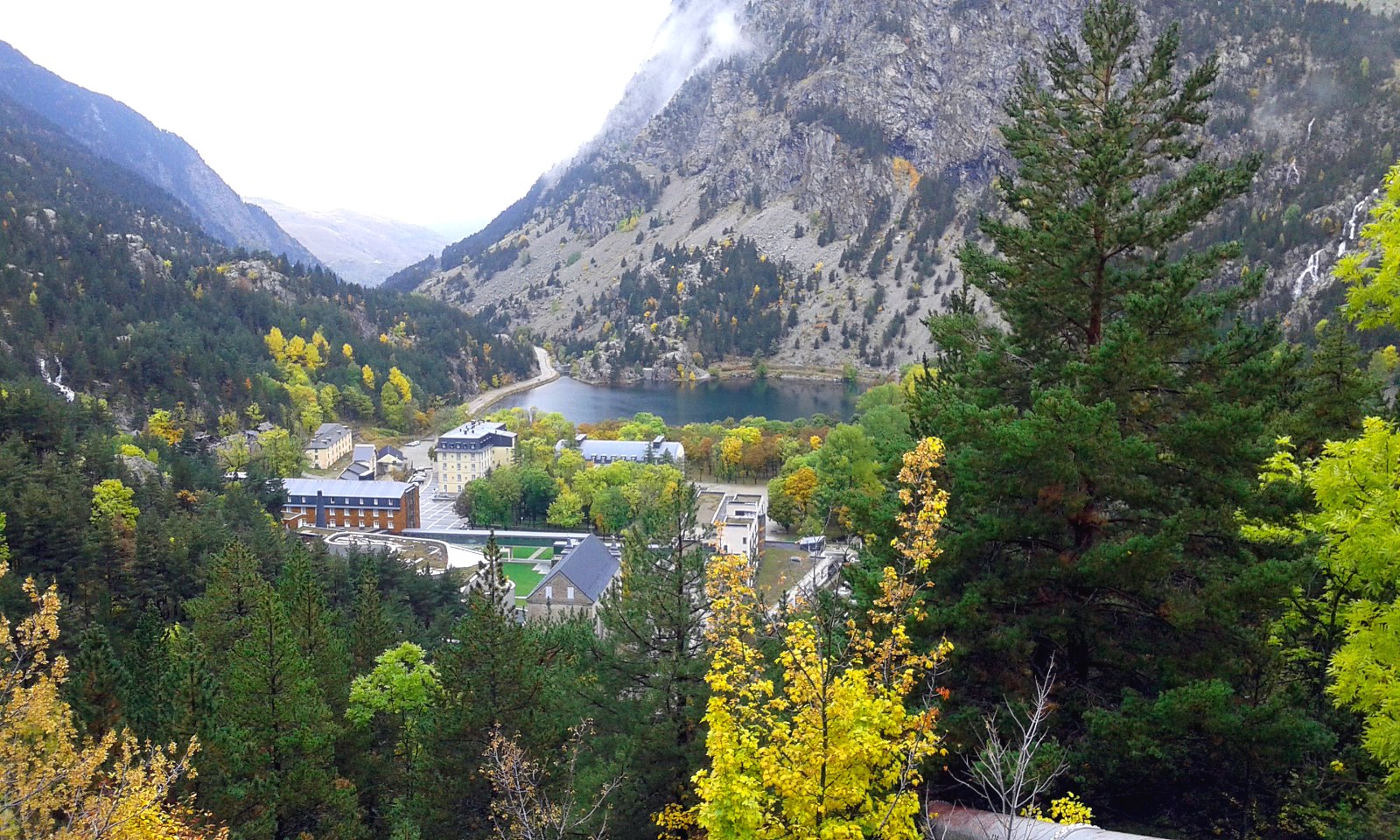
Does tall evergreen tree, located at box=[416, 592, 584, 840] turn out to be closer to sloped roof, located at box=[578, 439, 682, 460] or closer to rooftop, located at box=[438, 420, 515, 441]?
sloped roof, located at box=[578, 439, 682, 460]

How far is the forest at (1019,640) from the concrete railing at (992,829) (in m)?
0.20

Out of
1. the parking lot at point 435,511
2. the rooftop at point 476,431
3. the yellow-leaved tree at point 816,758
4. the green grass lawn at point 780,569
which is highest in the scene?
the yellow-leaved tree at point 816,758

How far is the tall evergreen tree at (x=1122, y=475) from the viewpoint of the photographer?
8633 millimetres

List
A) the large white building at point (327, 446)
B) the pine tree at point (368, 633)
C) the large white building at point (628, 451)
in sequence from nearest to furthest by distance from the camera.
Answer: the pine tree at point (368, 633)
the large white building at point (628, 451)
the large white building at point (327, 446)

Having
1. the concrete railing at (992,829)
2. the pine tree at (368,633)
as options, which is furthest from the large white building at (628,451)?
the concrete railing at (992,829)

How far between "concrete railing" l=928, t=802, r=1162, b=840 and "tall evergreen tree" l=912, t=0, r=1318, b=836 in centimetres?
191

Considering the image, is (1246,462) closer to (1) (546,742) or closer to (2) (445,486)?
(1) (546,742)

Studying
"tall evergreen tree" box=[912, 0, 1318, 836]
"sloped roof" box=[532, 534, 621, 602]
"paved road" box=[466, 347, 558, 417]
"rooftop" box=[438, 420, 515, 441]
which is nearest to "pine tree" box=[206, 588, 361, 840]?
"tall evergreen tree" box=[912, 0, 1318, 836]

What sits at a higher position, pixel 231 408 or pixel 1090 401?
pixel 1090 401

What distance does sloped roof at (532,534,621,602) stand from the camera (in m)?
34.3

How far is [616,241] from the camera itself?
184500 mm

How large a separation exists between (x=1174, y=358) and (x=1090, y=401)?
1364mm

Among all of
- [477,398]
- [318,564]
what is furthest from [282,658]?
[477,398]

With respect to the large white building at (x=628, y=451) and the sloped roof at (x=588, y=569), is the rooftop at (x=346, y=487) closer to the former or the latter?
the large white building at (x=628, y=451)
